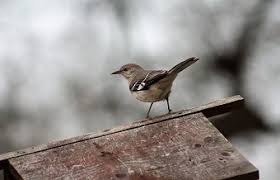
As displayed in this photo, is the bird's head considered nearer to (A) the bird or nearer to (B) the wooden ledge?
(A) the bird

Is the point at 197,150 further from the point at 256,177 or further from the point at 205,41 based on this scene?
the point at 205,41

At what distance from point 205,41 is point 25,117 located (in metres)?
1.63

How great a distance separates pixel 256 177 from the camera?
5.46 metres

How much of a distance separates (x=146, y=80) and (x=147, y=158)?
1.04m

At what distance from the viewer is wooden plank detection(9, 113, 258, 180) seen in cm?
547

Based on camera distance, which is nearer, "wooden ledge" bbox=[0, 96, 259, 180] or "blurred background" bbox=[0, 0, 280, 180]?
"wooden ledge" bbox=[0, 96, 259, 180]

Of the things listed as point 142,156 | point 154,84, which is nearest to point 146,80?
point 154,84

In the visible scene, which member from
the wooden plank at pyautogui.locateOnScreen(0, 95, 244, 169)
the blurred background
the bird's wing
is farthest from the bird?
the blurred background

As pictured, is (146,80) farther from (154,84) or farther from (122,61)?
(122,61)

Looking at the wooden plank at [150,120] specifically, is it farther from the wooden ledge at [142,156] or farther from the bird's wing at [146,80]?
the bird's wing at [146,80]

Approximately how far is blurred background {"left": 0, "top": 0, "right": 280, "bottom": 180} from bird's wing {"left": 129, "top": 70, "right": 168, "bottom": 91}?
4.67 feet

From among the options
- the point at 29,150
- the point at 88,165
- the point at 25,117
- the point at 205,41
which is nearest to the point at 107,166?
the point at 88,165

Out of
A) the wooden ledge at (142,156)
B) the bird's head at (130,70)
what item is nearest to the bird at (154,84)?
the bird's head at (130,70)

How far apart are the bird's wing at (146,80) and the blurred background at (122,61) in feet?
4.67
